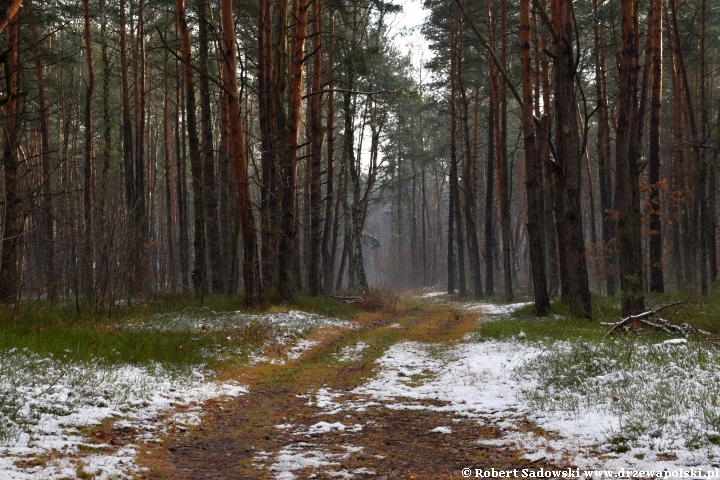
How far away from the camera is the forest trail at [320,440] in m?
4.43

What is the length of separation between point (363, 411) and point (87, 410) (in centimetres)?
300

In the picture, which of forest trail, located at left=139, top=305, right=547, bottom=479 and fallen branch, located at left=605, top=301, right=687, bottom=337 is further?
fallen branch, located at left=605, top=301, right=687, bottom=337

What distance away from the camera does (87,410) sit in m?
5.43

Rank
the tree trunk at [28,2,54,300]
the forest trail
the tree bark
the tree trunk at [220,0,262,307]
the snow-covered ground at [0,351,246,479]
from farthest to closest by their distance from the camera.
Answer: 1. the tree bark
2. the tree trunk at [220,0,262,307]
3. the tree trunk at [28,2,54,300]
4. the forest trail
5. the snow-covered ground at [0,351,246,479]

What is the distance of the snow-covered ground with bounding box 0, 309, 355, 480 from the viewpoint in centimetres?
423

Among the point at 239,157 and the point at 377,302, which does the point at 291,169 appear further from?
the point at 377,302

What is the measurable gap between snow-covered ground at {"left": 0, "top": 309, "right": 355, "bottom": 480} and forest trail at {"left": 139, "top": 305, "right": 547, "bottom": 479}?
276mm

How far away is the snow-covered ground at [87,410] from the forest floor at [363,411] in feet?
0.06

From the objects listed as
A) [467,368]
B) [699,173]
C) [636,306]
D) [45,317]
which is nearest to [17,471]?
[467,368]

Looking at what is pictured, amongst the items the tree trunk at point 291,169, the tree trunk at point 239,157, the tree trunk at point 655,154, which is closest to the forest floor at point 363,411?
the tree trunk at point 239,157

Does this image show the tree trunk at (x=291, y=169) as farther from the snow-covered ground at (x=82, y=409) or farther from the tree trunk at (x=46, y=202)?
the snow-covered ground at (x=82, y=409)

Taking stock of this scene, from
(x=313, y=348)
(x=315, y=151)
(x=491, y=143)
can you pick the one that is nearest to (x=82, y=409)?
(x=313, y=348)

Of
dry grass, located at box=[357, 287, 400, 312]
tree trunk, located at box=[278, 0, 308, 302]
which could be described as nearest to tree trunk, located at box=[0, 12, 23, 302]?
tree trunk, located at box=[278, 0, 308, 302]

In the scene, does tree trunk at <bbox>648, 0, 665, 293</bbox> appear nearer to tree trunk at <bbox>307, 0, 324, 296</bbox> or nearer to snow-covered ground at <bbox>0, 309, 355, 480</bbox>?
tree trunk at <bbox>307, 0, 324, 296</bbox>
